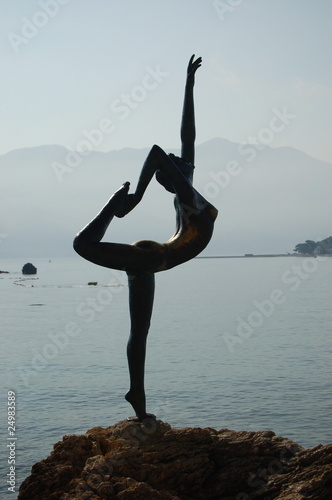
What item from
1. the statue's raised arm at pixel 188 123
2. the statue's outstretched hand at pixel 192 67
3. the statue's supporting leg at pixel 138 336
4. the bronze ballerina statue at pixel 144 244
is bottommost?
the statue's supporting leg at pixel 138 336

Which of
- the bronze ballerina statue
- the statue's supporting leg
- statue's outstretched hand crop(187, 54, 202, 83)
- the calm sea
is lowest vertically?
the calm sea

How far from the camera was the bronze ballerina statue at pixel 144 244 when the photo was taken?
Result: 8578mm

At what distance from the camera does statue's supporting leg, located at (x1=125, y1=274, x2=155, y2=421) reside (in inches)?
354

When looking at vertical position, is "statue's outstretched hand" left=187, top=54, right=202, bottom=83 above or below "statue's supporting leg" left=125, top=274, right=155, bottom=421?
above

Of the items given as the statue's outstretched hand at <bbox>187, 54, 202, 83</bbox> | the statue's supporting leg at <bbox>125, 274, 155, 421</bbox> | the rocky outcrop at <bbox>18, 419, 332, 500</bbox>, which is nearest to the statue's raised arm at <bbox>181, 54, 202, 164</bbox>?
the statue's outstretched hand at <bbox>187, 54, 202, 83</bbox>

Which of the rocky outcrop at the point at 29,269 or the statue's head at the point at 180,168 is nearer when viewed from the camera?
the statue's head at the point at 180,168

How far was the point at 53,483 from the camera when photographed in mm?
8133

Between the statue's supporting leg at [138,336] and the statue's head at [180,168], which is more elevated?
the statue's head at [180,168]

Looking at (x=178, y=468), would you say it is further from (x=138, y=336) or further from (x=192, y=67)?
(x=192, y=67)

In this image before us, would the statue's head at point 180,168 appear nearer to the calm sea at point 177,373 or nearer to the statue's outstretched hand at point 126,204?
the statue's outstretched hand at point 126,204

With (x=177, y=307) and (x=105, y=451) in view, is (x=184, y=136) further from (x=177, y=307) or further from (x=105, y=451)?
A: (x=177, y=307)

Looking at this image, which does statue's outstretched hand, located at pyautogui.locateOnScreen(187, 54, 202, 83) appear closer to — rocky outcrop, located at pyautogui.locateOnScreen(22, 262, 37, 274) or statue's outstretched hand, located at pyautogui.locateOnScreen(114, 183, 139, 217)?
statue's outstretched hand, located at pyautogui.locateOnScreen(114, 183, 139, 217)

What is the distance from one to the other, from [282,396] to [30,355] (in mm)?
8928

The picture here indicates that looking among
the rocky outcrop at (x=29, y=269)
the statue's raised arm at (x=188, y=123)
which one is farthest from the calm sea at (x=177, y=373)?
the rocky outcrop at (x=29, y=269)
